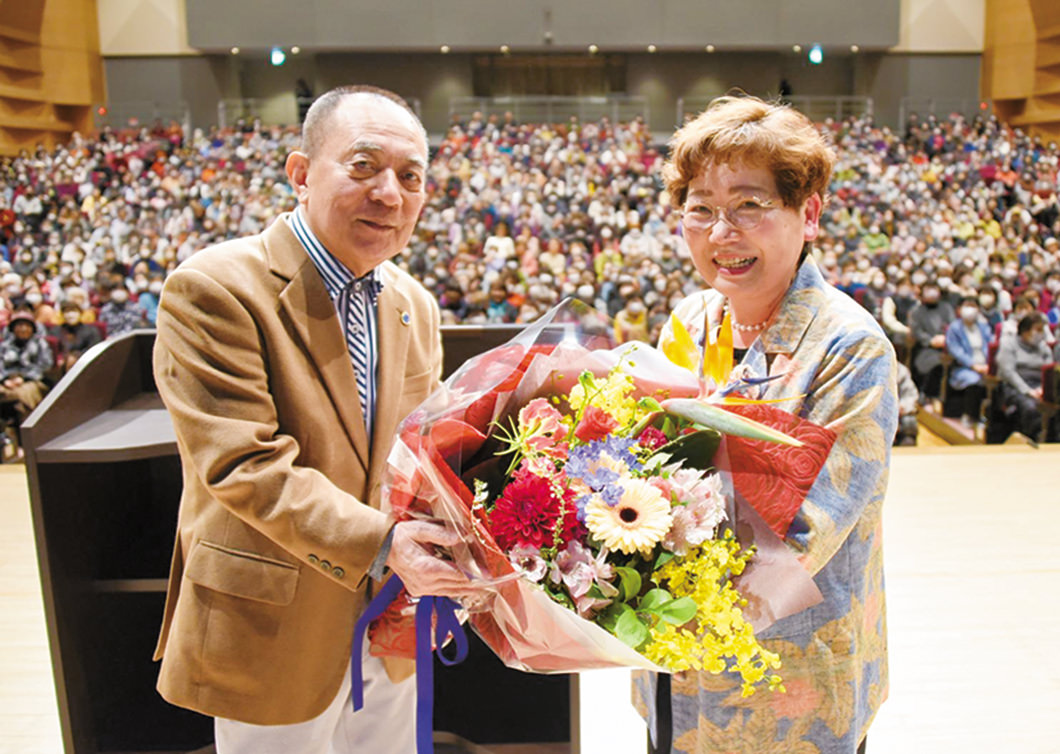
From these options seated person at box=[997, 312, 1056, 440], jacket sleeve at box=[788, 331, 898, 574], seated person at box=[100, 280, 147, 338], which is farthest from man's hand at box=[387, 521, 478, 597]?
seated person at box=[100, 280, 147, 338]

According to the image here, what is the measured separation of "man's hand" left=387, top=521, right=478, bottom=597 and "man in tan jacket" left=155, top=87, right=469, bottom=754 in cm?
2

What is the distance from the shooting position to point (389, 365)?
1335 millimetres

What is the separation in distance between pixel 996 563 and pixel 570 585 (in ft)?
9.56

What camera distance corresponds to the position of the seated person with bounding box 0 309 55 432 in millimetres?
5723

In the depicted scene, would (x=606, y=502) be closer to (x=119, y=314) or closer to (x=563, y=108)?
(x=119, y=314)

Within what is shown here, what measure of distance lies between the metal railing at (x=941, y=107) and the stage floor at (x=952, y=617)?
13.7m

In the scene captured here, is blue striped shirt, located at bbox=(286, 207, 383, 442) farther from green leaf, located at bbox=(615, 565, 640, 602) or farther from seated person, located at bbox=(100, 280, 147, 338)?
seated person, located at bbox=(100, 280, 147, 338)

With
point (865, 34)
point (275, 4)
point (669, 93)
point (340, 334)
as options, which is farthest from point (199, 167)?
point (340, 334)

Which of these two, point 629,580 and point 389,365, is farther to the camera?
point 389,365

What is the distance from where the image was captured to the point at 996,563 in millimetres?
3250

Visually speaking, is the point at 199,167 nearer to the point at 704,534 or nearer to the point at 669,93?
the point at 669,93

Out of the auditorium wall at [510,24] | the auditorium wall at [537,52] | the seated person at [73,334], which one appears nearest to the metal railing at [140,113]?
the auditorium wall at [537,52]

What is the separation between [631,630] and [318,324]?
0.63 metres

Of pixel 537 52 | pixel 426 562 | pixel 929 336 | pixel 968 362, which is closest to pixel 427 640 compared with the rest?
pixel 426 562
